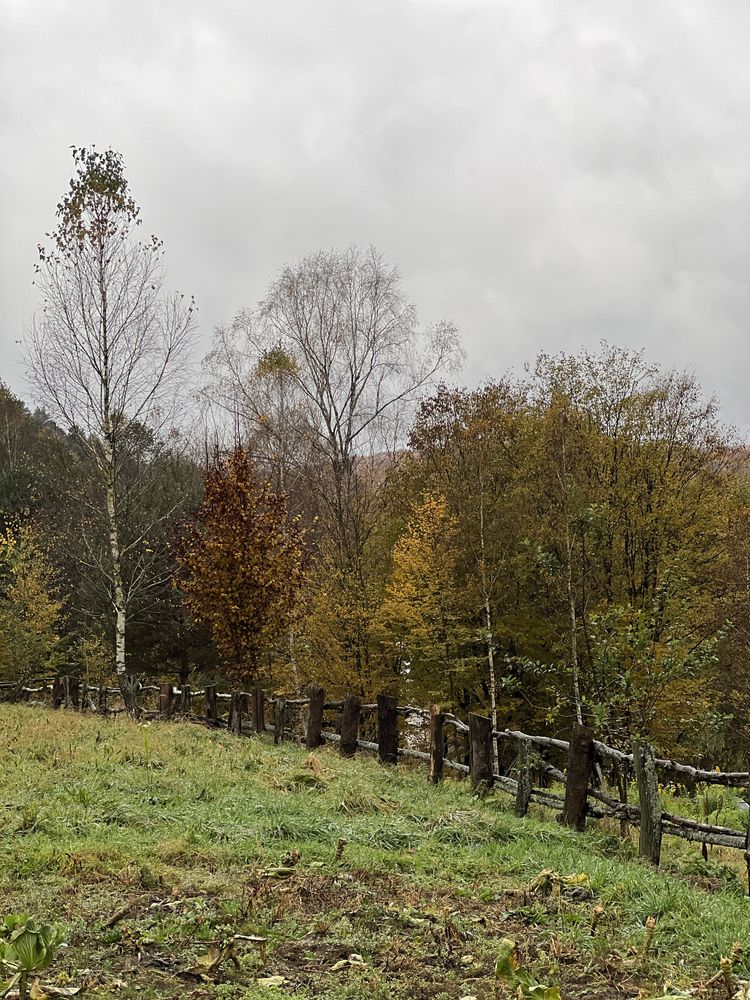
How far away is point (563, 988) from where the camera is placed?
164 inches

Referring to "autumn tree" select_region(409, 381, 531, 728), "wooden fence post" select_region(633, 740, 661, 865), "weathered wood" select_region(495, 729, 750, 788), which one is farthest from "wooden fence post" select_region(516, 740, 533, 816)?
"autumn tree" select_region(409, 381, 531, 728)

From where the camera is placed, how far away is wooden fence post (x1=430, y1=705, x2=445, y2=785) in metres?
11.6

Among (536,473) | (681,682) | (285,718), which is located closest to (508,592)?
(536,473)

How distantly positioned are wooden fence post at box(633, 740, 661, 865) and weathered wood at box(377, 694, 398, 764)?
5.95 meters

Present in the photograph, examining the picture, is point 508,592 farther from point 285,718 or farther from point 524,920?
point 524,920

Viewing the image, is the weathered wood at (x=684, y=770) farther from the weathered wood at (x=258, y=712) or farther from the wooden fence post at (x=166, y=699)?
the wooden fence post at (x=166, y=699)

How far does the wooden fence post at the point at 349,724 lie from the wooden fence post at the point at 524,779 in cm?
484

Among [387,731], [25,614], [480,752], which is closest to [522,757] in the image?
[480,752]

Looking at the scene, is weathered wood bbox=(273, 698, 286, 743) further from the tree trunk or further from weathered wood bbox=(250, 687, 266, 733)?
the tree trunk

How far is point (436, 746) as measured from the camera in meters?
11.6

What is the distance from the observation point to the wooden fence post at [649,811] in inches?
302

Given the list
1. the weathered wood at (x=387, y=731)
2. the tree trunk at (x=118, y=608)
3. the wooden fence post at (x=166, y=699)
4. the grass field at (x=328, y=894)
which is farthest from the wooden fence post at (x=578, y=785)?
the wooden fence post at (x=166, y=699)

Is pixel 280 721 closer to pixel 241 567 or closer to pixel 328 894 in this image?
pixel 241 567

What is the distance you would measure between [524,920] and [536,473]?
697 inches
